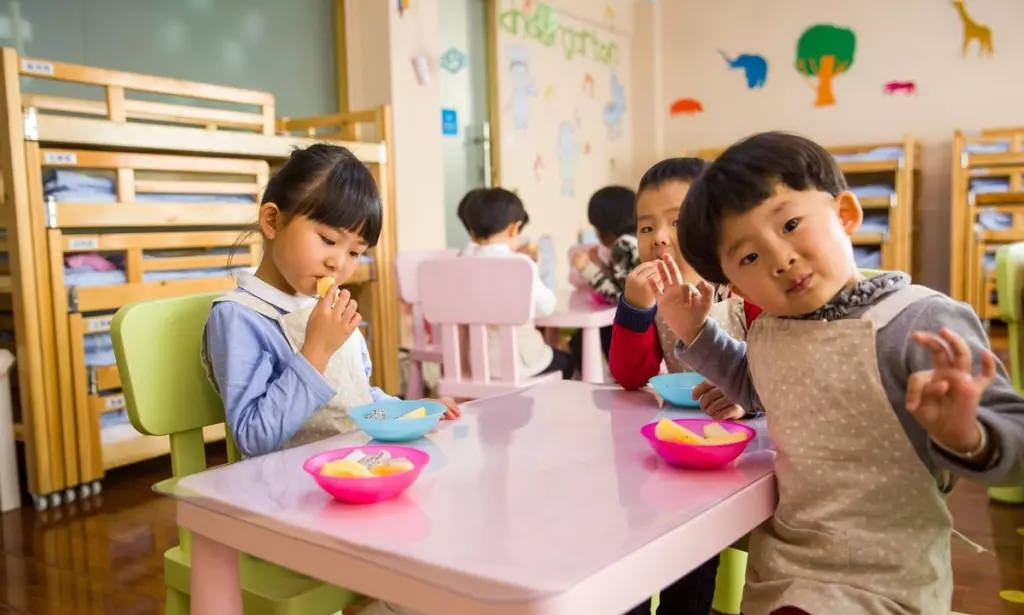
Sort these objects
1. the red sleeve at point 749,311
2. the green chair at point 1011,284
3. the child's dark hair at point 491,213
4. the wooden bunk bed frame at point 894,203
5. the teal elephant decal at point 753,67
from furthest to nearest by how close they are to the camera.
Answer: the teal elephant decal at point 753,67, the wooden bunk bed frame at point 894,203, the child's dark hair at point 491,213, the green chair at point 1011,284, the red sleeve at point 749,311

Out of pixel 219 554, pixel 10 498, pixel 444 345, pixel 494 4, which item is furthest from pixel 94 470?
pixel 494 4

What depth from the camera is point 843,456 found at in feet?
2.88

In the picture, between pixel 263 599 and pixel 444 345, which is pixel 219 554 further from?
pixel 444 345

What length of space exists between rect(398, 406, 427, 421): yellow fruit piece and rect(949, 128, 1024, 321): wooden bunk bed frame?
5.16 metres

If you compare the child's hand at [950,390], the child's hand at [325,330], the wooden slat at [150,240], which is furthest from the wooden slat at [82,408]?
the child's hand at [950,390]

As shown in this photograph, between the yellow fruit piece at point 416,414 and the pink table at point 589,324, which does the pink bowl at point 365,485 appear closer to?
the yellow fruit piece at point 416,414

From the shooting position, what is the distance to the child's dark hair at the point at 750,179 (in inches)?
35.9

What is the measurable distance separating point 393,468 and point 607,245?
234 cm

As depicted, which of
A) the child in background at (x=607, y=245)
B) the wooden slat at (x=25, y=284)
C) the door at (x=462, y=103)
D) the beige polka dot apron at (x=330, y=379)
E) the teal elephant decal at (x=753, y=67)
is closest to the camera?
the beige polka dot apron at (x=330, y=379)

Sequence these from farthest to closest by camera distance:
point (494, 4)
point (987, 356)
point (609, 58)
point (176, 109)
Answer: point (609, 58), point (494, 4), point (176, 109), point (987, 356)

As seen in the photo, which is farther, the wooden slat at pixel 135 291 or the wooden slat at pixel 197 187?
the wooden slat at pixel 197 187

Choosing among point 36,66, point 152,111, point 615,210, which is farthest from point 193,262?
point 615,210

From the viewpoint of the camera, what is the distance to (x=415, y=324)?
3.41 meters

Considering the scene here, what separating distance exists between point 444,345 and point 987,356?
192 cm
